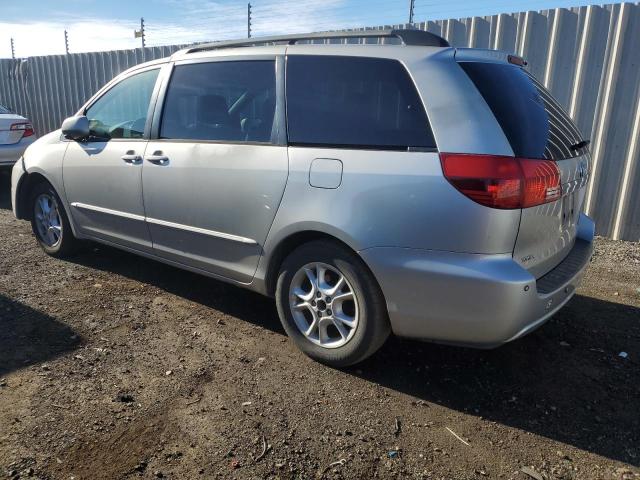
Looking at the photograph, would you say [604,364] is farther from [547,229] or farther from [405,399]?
[405,399]

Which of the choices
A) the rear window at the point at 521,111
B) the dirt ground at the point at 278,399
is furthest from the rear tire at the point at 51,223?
the rear window at the point at 521,111

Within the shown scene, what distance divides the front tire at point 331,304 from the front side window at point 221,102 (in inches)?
33.7

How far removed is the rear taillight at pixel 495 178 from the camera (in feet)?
7.99

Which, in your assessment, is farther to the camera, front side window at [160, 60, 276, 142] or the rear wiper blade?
front side window at [160, 60, 276, 142]

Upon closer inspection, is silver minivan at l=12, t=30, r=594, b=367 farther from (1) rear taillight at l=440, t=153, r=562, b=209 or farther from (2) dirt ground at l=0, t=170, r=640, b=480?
(2) dirt ground at l=0, t=170, r=640, b=480

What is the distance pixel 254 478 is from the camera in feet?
7.34

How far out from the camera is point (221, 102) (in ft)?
11.8

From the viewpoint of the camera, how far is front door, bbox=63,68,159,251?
3.99 m

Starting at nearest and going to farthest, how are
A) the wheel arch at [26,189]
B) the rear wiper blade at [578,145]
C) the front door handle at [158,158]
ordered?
the rear wiper blade at [578,145]
the front door handle at [158,158]
the wheel arch at [26,189]

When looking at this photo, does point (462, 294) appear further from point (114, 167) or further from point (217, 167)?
point (114, 167)

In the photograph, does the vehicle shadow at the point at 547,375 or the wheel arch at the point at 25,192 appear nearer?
the vehicle shadow at the point at 547,375

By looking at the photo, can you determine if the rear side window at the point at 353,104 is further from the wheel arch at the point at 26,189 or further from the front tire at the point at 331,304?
the wheel arch at the point at 26,189

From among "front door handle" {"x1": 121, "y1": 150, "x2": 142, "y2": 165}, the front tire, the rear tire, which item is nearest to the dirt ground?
the front tire

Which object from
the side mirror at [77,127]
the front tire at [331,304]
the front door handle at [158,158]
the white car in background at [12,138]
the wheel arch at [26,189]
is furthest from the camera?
the white car in background at [12,138]
